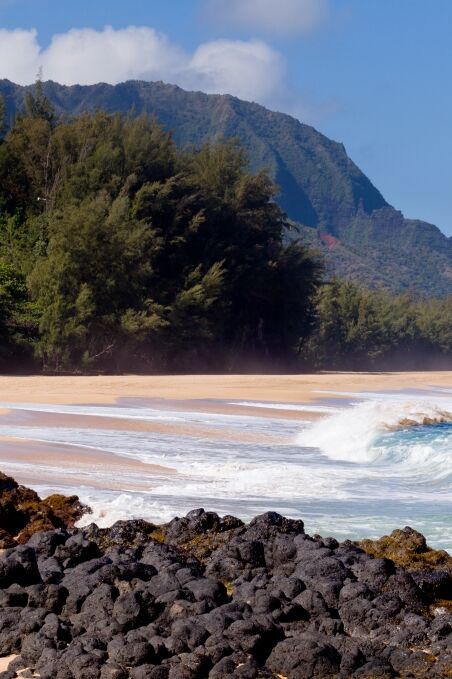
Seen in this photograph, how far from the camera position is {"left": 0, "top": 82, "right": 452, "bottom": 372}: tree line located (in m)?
36.8

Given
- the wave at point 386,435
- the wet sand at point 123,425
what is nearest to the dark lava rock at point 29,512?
the wave at point 386,435

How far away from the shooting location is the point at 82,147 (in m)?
42.8

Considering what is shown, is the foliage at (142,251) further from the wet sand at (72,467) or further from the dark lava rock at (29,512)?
the dark lava rock at (29,512)

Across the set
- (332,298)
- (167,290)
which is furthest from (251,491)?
(332,298)

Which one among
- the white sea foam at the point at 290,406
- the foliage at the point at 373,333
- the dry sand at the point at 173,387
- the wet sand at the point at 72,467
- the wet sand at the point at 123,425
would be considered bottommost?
the wet sand at the point at 72,467

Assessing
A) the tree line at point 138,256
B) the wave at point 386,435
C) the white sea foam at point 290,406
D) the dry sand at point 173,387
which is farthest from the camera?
the tree line at point 138,256

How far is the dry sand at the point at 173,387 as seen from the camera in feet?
87.9

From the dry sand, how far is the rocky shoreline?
54.6 ft

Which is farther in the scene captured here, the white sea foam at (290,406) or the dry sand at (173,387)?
the dry sand at (173,387)

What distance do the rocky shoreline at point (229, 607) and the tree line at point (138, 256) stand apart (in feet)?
89.2

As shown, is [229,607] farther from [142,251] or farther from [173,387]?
[142,251]

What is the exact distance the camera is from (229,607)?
687cm

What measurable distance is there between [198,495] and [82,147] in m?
32.3

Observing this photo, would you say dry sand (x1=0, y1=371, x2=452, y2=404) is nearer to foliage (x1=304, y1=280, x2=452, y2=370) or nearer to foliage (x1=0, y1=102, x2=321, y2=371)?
foliage (x1=0, y1=102, x2=321, y2=371)
